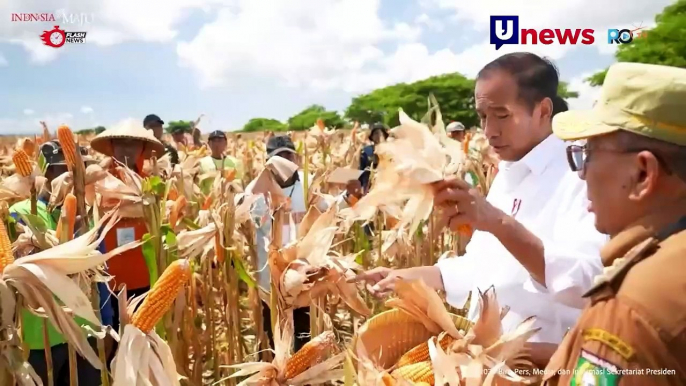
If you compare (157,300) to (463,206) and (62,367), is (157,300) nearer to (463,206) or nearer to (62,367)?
(463,206)

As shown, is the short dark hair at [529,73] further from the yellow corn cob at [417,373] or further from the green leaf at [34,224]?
the green leaf at [34,224]

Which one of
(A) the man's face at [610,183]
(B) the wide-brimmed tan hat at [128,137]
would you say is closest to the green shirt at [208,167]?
(B) the wide-brimmed tan hat at [128,137]

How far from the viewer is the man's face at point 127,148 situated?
326cm

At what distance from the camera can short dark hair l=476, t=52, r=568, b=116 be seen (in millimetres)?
1716

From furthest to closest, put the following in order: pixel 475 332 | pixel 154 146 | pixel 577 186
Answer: pixel 154 146 < pixel 577 186 < pixel 475 332

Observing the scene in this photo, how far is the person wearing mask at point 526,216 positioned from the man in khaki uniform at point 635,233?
443 millimetres

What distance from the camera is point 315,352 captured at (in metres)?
1.44

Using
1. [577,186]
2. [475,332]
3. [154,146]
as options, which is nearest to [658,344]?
[475,332]

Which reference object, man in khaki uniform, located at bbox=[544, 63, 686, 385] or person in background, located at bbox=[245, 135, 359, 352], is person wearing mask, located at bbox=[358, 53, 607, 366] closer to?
man in khaki uniform, located at bbox=[544, 63, 686, 385]

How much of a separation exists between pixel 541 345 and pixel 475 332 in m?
0.31

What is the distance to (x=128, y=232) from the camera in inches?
106

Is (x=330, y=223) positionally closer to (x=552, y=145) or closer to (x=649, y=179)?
(x=552, y=145)

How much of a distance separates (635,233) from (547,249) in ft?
2.01

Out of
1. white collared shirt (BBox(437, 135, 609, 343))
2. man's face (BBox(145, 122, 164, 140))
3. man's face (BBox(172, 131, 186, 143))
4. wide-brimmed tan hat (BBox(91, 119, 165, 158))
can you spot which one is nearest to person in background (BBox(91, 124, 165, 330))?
wide-brimmed tan hat (BBox(91, 119, 165, 158))
